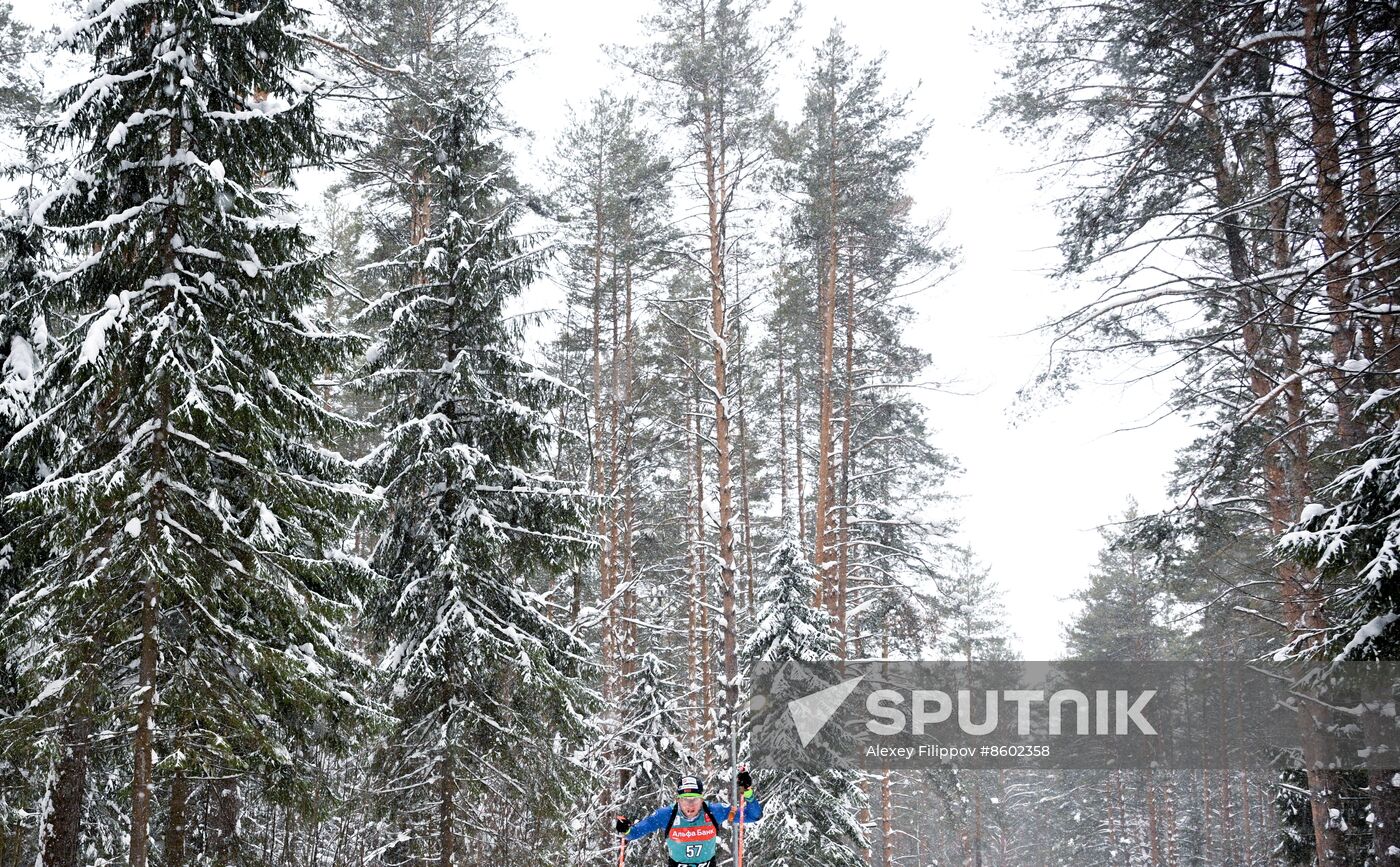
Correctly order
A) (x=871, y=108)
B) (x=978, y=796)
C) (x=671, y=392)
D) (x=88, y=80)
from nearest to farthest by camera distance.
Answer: (x=88, y=80) < (x=871, y=108) < (x=671, y=392) < (x=978, y=796)

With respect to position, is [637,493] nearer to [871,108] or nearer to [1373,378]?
[871,108]

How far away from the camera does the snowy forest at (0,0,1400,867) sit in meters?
6.49

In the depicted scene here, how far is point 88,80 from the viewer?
7031 millimetres

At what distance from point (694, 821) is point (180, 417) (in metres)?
6.15

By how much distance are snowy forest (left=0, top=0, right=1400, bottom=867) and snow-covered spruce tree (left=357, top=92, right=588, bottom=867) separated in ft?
0.18

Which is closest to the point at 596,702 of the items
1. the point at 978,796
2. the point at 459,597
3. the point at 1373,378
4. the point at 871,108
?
the point at 459,597

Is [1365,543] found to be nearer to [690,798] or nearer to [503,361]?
[690,798]

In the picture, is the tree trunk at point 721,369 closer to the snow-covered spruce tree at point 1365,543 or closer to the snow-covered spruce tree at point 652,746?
the snow-covered spruce tree at point 652,746

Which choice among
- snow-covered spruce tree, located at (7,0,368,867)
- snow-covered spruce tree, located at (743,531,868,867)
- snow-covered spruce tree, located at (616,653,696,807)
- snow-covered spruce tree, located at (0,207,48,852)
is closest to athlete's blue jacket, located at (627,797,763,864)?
snow-covered spruce tree, located at (7,0,368,867)

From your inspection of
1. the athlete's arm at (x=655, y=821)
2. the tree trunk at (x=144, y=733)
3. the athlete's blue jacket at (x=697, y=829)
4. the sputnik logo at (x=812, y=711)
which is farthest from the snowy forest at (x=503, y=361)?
the athlete's arm at (x=655, y=821)

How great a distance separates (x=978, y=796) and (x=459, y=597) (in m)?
32.3

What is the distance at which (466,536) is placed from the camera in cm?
945

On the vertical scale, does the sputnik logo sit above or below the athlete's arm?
above

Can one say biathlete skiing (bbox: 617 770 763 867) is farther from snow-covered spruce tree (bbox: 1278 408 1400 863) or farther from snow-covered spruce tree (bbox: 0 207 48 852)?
snow-covered spruce tree (bbox: 0 207 48 852)
